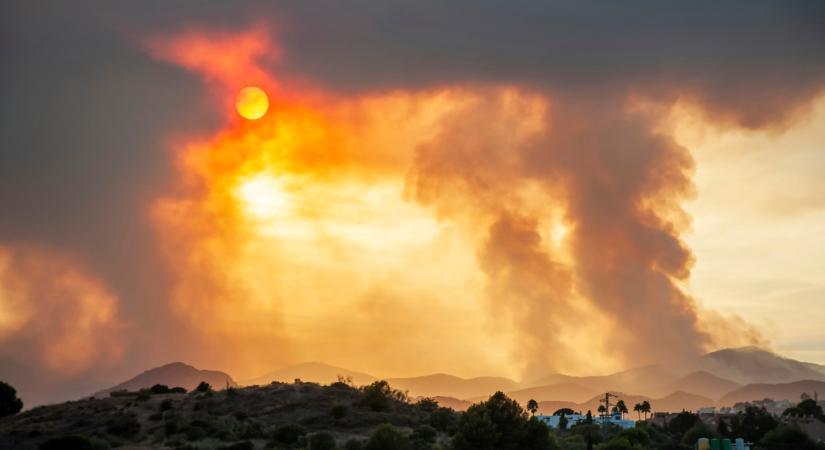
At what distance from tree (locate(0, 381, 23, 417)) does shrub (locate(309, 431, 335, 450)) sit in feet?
182

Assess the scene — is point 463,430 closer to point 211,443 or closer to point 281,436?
point 281,436

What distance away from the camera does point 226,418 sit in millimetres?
88875

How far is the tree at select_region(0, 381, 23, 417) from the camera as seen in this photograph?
110 metres

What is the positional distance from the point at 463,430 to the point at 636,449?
828 inches

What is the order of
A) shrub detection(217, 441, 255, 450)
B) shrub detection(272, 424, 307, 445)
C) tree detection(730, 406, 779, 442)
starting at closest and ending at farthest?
shrub detection(217, 441, 255, 450)
shrub detection(272, 424, 307, 445)
tree detection(730, 406, 779, 442)

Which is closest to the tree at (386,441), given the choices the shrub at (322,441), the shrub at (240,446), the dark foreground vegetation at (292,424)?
the dark foreground vegetation at (292,424)

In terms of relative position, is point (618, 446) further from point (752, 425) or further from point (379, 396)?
point (752, 425)

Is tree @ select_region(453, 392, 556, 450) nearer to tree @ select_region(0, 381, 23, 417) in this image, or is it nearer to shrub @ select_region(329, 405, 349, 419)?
shrub @ select_region(329, 405, 349, 419)

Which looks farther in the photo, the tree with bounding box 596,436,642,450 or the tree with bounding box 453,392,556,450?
the tree with bounding box 596,436,642,450

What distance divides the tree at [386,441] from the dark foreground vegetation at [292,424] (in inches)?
4.3

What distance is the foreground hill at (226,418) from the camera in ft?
262

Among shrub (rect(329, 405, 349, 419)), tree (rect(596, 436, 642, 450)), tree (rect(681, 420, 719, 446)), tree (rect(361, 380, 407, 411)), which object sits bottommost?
tree (rect(596, 436, 642, 450))

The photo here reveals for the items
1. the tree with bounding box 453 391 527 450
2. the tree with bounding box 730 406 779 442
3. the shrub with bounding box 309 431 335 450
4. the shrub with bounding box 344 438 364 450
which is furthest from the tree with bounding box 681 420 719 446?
the shrub with bounding box 309 431 335 450

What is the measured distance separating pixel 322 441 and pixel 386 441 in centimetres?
767
